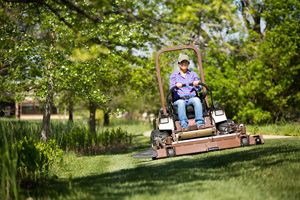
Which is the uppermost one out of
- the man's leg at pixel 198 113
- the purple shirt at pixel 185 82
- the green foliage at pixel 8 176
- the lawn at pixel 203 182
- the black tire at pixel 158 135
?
the purple shirt at pixel 185 82

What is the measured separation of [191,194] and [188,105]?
4149mm

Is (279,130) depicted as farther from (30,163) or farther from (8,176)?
(8,176)

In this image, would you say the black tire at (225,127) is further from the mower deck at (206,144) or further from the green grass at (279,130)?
the green grass at (279,130)

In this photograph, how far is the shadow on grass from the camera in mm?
6402

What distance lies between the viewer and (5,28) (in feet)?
40.8

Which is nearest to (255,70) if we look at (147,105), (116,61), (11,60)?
(116,61)

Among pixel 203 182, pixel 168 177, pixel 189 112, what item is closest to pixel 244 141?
pixel 189 112

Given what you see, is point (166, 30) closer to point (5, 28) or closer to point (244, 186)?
point (244, 186)

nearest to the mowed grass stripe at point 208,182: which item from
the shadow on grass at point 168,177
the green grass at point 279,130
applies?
the shadow on grass at point 168,177

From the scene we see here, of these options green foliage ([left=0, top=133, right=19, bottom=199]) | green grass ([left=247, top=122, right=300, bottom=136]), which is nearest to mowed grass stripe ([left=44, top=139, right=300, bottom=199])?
green foliage ([left=0, top=133, right=19, bottom=199])

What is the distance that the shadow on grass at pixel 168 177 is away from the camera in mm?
6402

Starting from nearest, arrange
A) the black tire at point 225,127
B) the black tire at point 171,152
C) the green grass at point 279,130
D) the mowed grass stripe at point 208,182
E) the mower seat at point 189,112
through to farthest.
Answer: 1. the mowed grass stripe at point 208,182
2. the black tire at point 171,152
3. the black tire at point 225,127
4. the mower seat at point 189,112
5. the green grass at point 279,130

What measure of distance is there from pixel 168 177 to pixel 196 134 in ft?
7.06

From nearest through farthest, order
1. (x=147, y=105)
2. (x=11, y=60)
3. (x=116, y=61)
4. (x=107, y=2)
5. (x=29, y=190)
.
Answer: (x=107, y=2), (x=29, y=190), (x=11, y=60), (x=116, y=61), (x=147, y=105)
